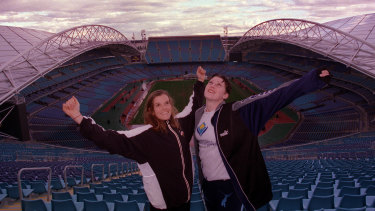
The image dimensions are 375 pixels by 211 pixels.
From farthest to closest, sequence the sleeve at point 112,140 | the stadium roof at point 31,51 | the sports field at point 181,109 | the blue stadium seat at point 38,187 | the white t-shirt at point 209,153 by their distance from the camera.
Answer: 1. the sports field at point 181,109
2. the stadium roof at point 31,51
3. the blue stadium seat at point 38,187
4. the white t-shirt at point 209,153
5. the sleeve at point 112,140

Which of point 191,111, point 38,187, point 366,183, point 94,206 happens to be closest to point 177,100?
point 38,187

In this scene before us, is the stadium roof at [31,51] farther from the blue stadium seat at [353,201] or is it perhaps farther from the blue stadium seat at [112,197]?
the blue stadium seat at [353,201]

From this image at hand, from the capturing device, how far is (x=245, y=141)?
3.63m

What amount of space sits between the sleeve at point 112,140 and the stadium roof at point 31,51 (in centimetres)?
2124

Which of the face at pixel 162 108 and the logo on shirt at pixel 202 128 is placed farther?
the logo on shirt at pixel 202 128

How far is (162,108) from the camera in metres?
3.68

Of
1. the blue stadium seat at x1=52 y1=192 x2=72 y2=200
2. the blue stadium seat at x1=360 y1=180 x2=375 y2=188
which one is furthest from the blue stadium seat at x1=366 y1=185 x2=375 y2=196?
the blue stadium seat at x1=52 y1=192 x2=72 y2=200

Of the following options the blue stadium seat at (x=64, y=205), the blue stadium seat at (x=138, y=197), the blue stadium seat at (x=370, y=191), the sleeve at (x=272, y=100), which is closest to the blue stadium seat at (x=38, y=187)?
the blue stadium seat at (x=138, y=197)

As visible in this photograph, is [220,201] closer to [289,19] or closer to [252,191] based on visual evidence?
[252,191]

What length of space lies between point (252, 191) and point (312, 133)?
30.5m

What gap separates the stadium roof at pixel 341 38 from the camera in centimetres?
2727

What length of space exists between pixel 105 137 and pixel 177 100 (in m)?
46.9

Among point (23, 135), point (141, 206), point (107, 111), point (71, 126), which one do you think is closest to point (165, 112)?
point (141, 206)

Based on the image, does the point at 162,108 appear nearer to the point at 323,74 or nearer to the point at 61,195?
the point at 323,74
